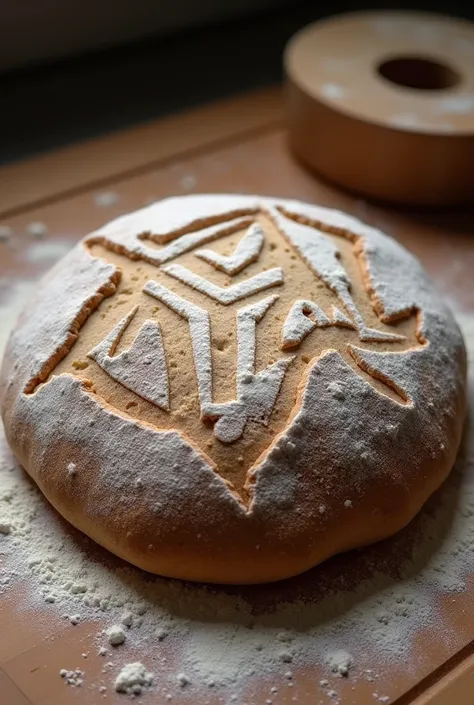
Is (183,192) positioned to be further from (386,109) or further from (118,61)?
(118,61)

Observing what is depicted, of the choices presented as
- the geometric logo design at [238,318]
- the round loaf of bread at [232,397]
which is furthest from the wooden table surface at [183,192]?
the geometric logo design at [238,318]

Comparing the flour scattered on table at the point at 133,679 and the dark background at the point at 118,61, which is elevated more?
the dark background at the point at 118,61

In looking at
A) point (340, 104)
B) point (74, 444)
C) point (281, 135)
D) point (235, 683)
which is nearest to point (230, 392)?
point (74, 444)

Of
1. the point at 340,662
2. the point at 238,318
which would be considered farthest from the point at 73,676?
the point at 238,318

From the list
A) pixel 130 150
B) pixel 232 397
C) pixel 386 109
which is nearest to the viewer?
pixel 232 397

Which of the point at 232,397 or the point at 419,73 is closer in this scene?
the point at 232,397

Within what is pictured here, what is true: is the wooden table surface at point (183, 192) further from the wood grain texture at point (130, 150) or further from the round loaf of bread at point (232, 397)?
the round loaf of bread at point (232, 397)

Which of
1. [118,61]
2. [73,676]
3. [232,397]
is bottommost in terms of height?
[73,676]
